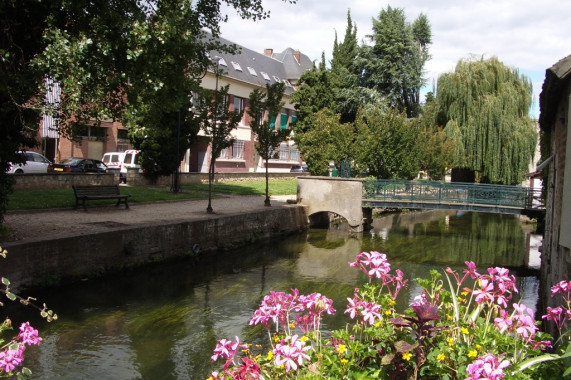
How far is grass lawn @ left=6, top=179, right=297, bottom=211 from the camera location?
53.2ft

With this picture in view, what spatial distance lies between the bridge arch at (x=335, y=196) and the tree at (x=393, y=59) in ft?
57.8

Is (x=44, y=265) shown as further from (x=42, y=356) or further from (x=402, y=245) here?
(x=402, y=245)

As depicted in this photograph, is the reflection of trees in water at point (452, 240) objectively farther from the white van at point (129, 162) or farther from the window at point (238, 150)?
the window at point (238, 150)

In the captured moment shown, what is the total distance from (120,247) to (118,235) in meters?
0.33

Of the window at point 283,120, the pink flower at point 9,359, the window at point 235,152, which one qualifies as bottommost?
the pink flower at point 9,359

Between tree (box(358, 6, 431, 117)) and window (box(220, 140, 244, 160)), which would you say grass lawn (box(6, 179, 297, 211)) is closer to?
window (box(220, 140, 244, 160))

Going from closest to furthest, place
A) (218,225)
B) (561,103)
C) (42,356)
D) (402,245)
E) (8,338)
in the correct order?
(42,356)
(8,338)
(561,103)
(218,225)
(402,245)

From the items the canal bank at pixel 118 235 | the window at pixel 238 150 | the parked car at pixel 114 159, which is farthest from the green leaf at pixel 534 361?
the window at pixel 238 150

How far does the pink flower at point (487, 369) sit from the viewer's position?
2.89 m

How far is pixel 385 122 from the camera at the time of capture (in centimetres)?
3061

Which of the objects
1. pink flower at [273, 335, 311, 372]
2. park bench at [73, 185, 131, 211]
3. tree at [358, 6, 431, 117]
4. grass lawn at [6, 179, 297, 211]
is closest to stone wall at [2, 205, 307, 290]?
grass lawn at [6, 179, 297, 211]

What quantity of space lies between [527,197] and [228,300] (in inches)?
559

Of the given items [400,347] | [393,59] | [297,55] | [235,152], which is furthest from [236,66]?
[400,347]

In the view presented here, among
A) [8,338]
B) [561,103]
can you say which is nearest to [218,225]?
[8,338]
